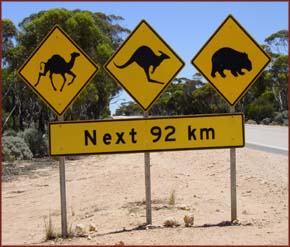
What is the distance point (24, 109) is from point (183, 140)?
33.7m

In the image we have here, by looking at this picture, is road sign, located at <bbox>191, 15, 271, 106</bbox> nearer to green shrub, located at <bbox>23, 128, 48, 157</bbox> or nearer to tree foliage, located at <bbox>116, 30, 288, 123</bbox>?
green shrub, located at <bbox>23, 128, 48, 157</bbox>

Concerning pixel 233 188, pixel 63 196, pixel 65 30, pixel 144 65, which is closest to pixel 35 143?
pixel 65 30

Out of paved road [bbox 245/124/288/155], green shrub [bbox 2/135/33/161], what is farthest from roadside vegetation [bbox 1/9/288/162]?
paved road [bbox 245/124/288/155]

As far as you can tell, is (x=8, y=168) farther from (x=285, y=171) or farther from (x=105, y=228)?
(x=105, y=228)

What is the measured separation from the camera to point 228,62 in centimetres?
780

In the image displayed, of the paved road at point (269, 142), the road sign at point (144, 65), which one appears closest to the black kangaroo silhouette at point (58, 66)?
the road sign at point (144, 65)

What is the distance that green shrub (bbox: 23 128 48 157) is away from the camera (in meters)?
26.6

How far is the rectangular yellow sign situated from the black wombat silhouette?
2.30 ft

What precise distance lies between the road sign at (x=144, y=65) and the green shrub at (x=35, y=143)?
1936 centimetres

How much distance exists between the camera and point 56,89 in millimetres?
7797

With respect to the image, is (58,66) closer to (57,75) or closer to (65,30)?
(57,75)

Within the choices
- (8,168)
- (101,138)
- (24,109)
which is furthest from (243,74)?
(24,109)

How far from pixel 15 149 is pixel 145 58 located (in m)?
17.8

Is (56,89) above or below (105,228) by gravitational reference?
above
